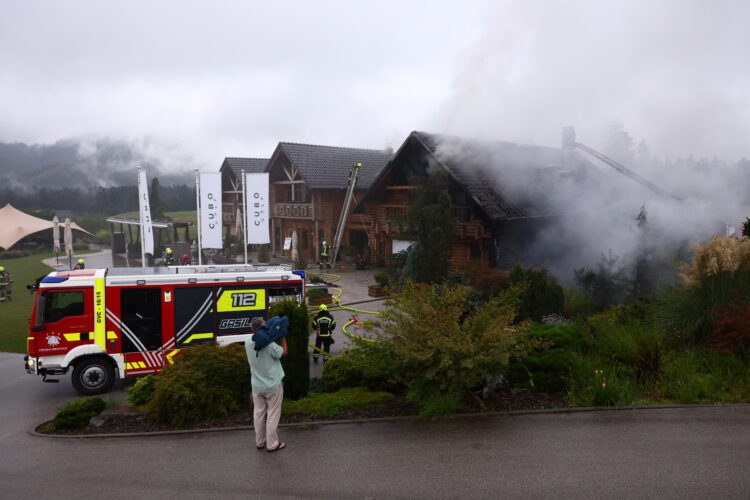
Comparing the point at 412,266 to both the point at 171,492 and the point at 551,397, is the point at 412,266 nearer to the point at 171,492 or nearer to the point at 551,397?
the point at 551,397

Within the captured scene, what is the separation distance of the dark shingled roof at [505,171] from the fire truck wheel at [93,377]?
13.5m

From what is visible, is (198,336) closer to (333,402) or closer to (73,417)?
(73,417)

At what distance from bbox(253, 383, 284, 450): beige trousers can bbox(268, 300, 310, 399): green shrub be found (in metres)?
1.56

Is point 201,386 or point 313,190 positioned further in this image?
point 313,190

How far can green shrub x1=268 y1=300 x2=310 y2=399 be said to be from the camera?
836 centimetres

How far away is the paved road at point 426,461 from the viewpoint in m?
5.71

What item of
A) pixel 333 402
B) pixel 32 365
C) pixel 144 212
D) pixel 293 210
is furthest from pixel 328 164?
pixel 333 402

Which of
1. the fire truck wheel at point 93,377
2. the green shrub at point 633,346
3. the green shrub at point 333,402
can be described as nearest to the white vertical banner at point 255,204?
the fire truck wheel at point 93,377

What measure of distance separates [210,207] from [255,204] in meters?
1.61

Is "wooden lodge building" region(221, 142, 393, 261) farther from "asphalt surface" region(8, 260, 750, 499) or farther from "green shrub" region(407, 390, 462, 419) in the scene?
"asphalt surface" region(8, 260, 750, 499)

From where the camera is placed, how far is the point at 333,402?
26.9ft

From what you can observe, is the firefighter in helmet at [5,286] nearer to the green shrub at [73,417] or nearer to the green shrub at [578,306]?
the green shrub at [73,417]

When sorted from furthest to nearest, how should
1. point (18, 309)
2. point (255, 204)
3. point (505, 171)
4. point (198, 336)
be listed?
point (505, 171)
point (255, 204)
point (18, 309)
point (198, 336)

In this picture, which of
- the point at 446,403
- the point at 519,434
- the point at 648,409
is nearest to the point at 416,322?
the point at 446,403
